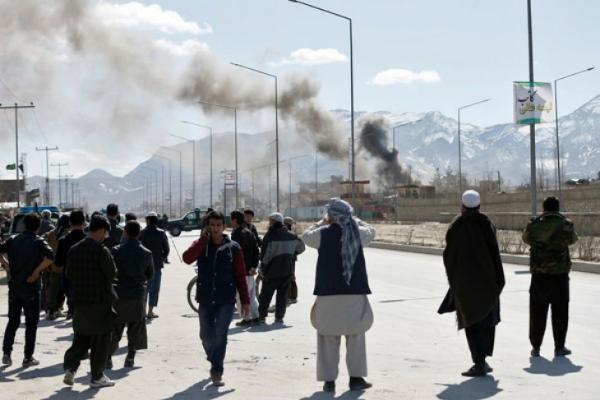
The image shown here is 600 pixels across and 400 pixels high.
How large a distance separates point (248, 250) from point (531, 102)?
1353 centimetres

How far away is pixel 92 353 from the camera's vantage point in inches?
324

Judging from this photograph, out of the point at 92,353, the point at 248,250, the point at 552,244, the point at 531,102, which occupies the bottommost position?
the point at 92,353

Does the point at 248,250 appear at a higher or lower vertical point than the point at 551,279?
higher

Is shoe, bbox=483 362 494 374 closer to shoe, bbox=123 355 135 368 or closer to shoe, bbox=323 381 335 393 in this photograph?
shoe, bbox=323 381 335 393

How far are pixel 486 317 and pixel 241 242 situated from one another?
4933mm

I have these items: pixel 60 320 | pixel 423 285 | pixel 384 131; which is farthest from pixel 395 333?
pixel 384 131

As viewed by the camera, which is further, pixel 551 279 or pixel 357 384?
pixel 551 279

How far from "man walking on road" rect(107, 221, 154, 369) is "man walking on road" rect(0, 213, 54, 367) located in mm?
741

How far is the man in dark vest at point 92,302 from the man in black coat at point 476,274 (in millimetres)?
3065

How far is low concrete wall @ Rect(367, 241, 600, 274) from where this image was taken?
2170cm

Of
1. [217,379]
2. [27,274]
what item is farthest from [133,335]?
[217,379]

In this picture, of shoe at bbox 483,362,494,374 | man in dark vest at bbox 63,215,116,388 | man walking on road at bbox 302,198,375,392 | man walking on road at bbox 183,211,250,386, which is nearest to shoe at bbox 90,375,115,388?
man in dark vest at bbox 63,215,116,388

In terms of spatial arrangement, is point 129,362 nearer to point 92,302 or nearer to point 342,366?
point 92,302

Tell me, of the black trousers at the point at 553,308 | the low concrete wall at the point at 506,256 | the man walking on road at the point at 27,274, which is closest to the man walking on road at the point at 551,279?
the black trousers at the point at 553,308
